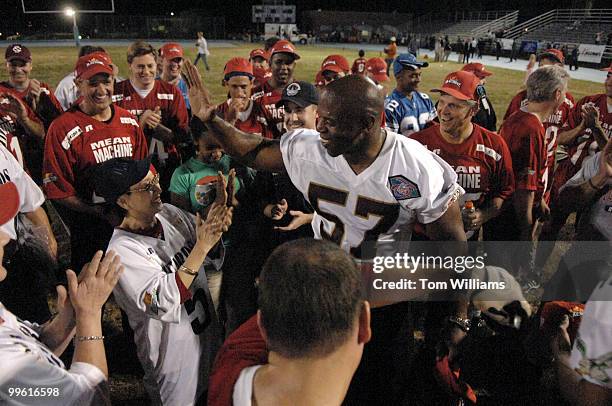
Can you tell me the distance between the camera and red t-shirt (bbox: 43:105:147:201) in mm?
3684

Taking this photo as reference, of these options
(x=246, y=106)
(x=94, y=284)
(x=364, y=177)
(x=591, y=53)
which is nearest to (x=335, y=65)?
(x=246, y=106)

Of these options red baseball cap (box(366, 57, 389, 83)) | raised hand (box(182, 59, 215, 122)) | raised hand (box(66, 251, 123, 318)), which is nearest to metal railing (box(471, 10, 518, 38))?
red baseball cap (box(366, 57, 389, 83))

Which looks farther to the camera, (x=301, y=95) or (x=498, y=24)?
(x=498, y=24)

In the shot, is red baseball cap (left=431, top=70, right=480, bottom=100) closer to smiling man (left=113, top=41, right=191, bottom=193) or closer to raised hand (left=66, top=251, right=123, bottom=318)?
raised hand (left=66, top=251, right=123, bottom=318)

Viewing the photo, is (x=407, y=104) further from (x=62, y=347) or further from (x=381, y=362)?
(x=62, y=347)

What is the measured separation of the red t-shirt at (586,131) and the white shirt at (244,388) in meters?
5.21

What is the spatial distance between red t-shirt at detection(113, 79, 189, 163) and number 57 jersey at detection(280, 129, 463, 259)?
9.31ft

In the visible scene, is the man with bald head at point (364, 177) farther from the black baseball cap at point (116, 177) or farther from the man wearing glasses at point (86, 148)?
the man wearing glasses at point (86, 148)

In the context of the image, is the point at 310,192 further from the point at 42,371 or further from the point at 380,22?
the point at 380,22

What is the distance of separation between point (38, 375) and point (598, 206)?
4230mm

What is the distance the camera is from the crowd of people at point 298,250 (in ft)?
4.88

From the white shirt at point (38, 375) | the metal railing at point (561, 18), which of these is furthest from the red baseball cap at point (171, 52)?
the metal railing at point (561, 18)

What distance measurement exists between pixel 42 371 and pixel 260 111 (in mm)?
4146

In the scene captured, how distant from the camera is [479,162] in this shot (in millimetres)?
3662
